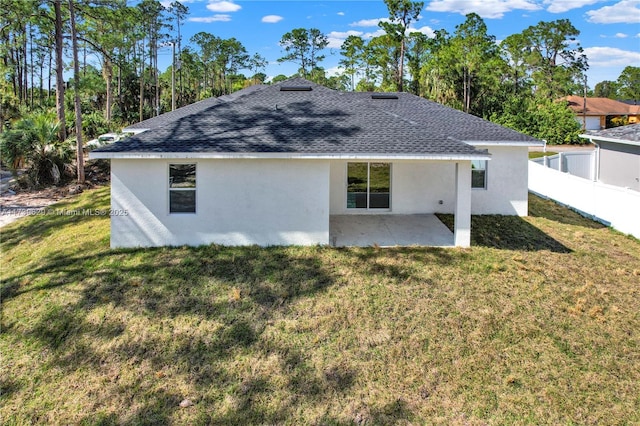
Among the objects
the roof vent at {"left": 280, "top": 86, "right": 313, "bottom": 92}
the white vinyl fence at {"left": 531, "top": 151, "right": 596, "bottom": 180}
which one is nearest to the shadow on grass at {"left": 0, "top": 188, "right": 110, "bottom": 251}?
the roof vent at {"left": 280, "top": 86, "right": 313, "bottom": 92}

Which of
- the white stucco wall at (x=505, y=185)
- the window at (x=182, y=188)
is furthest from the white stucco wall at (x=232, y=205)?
the white stucco wall at (x=505, y=185)

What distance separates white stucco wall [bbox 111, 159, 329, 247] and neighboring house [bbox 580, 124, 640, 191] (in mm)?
12046

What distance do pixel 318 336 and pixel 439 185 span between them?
26.2ft

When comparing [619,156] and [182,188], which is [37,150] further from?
[619,156]

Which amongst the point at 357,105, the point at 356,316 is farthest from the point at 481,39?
the point at 356,316

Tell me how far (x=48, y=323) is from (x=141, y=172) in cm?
384

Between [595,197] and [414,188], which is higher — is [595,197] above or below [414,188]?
below

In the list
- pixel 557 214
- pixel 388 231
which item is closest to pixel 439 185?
pixel 388 231

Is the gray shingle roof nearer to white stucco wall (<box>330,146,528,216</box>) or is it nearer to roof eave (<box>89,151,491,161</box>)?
roof eave (<box>89,151,491,161</box>)

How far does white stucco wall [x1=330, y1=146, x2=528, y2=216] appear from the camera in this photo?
1383cm

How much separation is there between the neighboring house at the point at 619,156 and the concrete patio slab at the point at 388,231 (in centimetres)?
805

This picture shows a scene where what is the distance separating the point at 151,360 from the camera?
275 inches

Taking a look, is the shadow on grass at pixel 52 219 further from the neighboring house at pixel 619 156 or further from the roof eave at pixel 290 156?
the neighboring house at pixel 619 156

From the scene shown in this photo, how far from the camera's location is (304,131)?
37.2 feet
